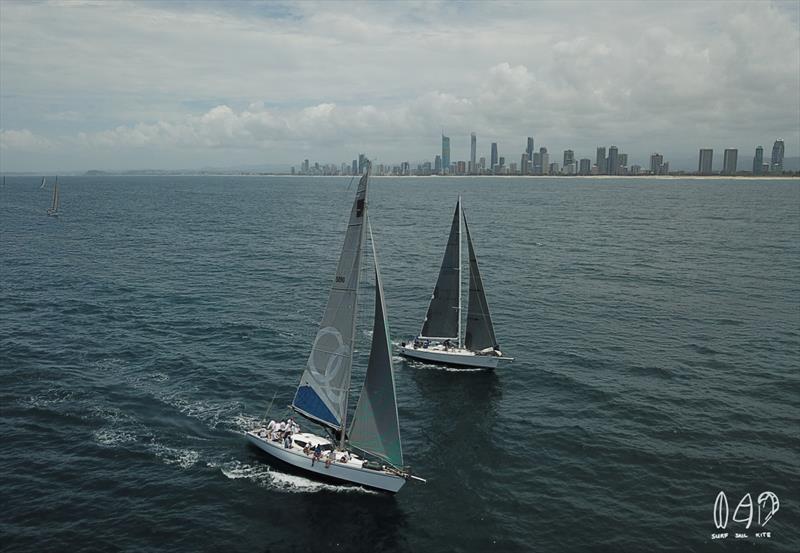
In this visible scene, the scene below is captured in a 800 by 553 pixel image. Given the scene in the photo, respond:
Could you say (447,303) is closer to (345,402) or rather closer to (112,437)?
(345,402)

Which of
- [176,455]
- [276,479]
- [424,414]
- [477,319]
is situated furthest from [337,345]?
[477,319]

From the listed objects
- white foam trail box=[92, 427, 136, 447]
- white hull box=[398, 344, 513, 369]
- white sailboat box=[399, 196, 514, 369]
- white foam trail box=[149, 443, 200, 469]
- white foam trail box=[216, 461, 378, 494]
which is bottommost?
white foam trail box=[216, 461, 378, 494]

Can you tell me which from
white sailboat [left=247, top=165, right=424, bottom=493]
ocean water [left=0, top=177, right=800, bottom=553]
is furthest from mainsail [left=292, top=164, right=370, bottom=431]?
ocean water [left=0, top=177, right=800, bottom=553]

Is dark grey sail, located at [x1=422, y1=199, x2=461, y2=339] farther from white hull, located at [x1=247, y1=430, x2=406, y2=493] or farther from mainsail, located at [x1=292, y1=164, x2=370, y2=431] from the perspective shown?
white hull, located at [x1=247, y1=430, x2=406, y2=493]

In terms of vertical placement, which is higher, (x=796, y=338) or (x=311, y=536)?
(x=796, y=338)

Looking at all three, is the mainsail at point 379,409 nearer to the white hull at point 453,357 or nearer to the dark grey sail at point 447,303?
the white hull at point 453,357

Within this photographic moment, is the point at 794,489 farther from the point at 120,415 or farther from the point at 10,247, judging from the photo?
the point at 10,247

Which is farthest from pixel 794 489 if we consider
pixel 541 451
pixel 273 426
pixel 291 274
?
pixel 291 274
